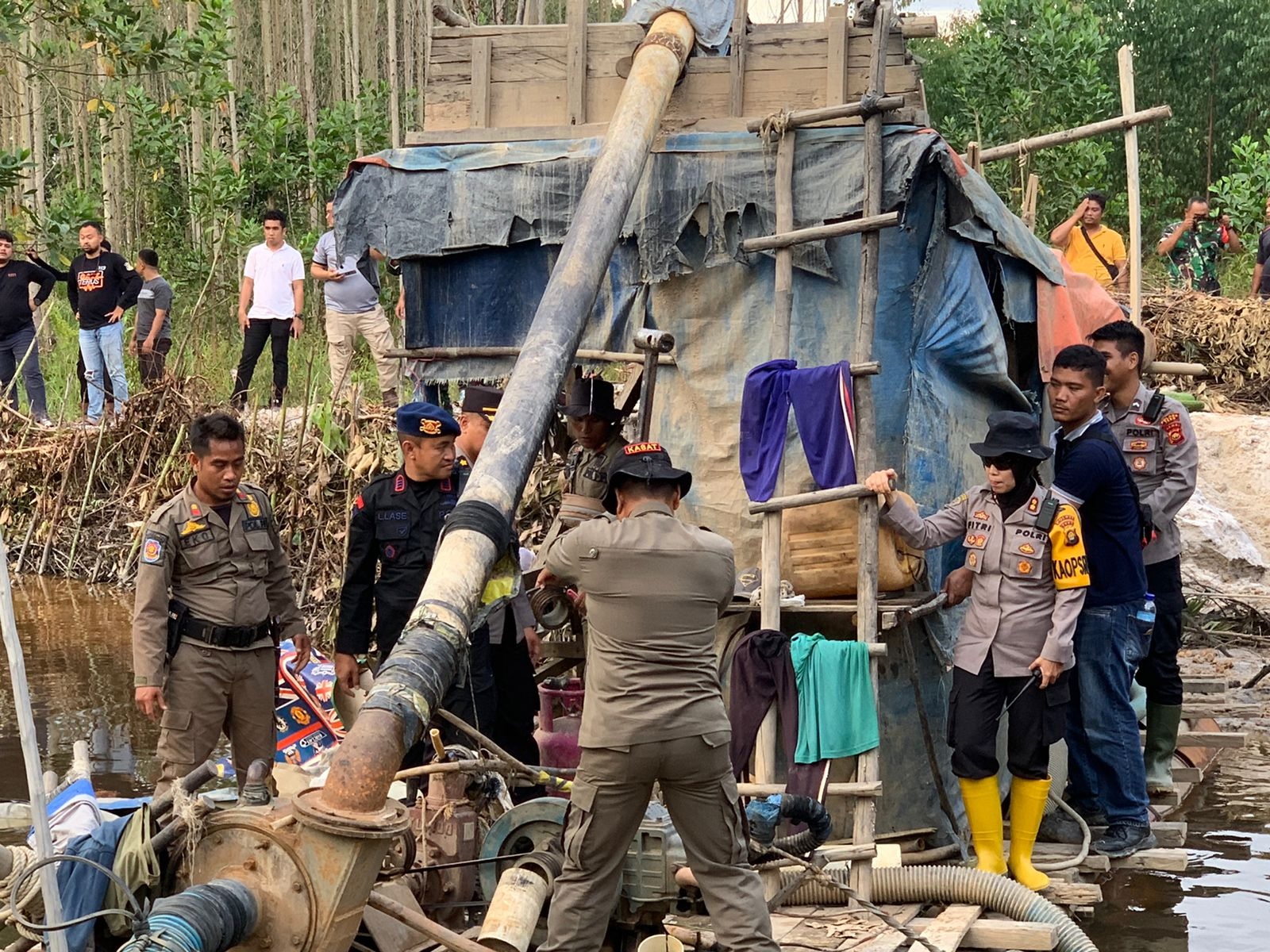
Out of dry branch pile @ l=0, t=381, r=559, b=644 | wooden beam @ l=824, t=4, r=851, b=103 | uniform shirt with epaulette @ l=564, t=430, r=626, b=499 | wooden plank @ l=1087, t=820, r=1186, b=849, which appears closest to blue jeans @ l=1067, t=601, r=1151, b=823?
wooden plank @ l=1087, t=820, r=1186, b=849

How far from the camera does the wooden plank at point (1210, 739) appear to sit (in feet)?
32.2

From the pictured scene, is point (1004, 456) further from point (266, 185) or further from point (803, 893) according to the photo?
point (266, 185)

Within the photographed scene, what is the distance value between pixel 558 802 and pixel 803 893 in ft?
4.30

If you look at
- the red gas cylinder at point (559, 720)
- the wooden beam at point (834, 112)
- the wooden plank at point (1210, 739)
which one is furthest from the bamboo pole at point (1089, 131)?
the red gas cylinder at point (559, 720)

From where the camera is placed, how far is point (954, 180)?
7.35 metres

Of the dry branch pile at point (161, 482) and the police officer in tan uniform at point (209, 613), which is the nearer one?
the police officer in tan uniform at point (209, 613)

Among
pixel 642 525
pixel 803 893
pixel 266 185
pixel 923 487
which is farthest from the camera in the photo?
pixel 266 185

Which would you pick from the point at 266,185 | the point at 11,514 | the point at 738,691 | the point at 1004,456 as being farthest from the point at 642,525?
the point at 266,185

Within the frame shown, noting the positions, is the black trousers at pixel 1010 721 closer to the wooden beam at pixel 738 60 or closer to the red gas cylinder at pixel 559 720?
the red gas cylinder at pixel 559 720

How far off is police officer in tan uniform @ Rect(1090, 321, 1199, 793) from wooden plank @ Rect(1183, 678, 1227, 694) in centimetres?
217

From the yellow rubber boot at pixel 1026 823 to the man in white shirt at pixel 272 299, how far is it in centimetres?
1051

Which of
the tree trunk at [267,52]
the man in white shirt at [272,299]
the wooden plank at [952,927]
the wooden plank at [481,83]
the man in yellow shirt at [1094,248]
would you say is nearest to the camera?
the wooden plank at [952,927]

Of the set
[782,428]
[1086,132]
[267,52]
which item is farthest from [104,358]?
[267,52]

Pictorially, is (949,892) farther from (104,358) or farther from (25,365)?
(25,365)
